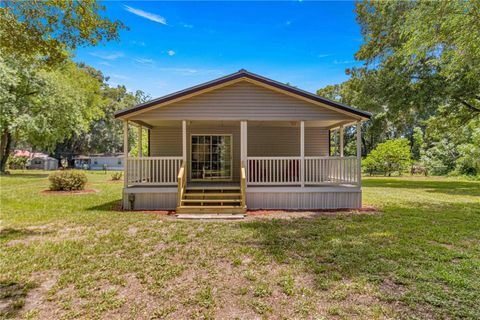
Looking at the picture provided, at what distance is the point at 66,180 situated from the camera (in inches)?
496

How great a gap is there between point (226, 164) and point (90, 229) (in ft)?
19.9

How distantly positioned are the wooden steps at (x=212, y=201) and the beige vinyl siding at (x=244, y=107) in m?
2.48

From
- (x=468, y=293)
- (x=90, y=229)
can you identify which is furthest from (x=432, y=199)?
(x=90, y=229)

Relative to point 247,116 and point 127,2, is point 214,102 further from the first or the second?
point 127,2

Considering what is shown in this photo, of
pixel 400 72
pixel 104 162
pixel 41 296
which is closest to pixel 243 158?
pixel 41 296

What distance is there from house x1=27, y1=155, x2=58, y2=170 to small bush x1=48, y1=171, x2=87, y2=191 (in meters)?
37.7

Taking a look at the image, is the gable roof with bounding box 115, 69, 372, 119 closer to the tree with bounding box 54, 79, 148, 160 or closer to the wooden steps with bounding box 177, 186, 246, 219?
the wooden steps with bounding box 177, 186, 246, 219

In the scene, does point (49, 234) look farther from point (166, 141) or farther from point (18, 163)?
point (18, 163)

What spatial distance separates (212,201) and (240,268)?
4403 mm

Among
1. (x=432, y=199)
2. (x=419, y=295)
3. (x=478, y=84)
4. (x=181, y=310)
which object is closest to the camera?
(x=181, y=310)

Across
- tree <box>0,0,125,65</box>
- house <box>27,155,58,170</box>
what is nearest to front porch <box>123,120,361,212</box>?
tree <box>0,0,125,65</box>

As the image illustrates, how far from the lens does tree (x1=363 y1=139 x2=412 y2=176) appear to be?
2456 cm

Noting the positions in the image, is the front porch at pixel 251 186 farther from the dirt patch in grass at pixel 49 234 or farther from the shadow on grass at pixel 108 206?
the dirt patch in grass at pixel 49 234

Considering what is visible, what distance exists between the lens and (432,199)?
10.8 m
